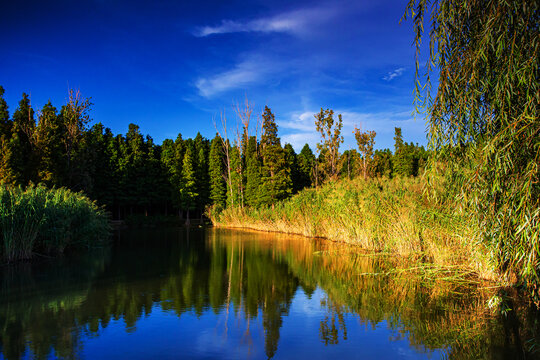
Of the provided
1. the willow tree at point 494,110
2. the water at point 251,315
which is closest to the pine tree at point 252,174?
the water at point 251,315

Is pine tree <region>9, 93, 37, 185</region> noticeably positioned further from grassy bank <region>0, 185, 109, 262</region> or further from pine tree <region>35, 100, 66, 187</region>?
grassy bank <region>0, 185, 109, 262</region>

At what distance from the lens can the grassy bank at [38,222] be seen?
1102cm

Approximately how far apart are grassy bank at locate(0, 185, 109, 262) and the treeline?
9988 millimetres

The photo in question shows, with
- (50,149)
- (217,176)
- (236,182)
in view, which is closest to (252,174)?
(236,182)

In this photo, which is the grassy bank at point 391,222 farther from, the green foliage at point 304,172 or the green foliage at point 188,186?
the green foliage at point 304,172

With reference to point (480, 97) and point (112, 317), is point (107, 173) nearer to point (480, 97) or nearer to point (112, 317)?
point (112, 317)

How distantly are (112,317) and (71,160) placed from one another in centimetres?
2416

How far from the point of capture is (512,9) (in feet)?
17.4

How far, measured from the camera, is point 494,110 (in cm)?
582

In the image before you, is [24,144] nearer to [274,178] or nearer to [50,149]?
[50,149]

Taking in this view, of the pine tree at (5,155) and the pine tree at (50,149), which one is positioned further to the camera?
the pine tree at (50,149)

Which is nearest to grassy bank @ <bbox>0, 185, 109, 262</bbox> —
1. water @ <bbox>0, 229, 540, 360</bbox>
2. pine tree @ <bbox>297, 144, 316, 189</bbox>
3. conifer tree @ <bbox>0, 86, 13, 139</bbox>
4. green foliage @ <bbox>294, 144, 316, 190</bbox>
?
water @ <bbox>0, 229, 540, 360</bbox>

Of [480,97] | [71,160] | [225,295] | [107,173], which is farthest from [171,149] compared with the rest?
[480,97]

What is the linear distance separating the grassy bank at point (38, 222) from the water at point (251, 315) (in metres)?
0.74
